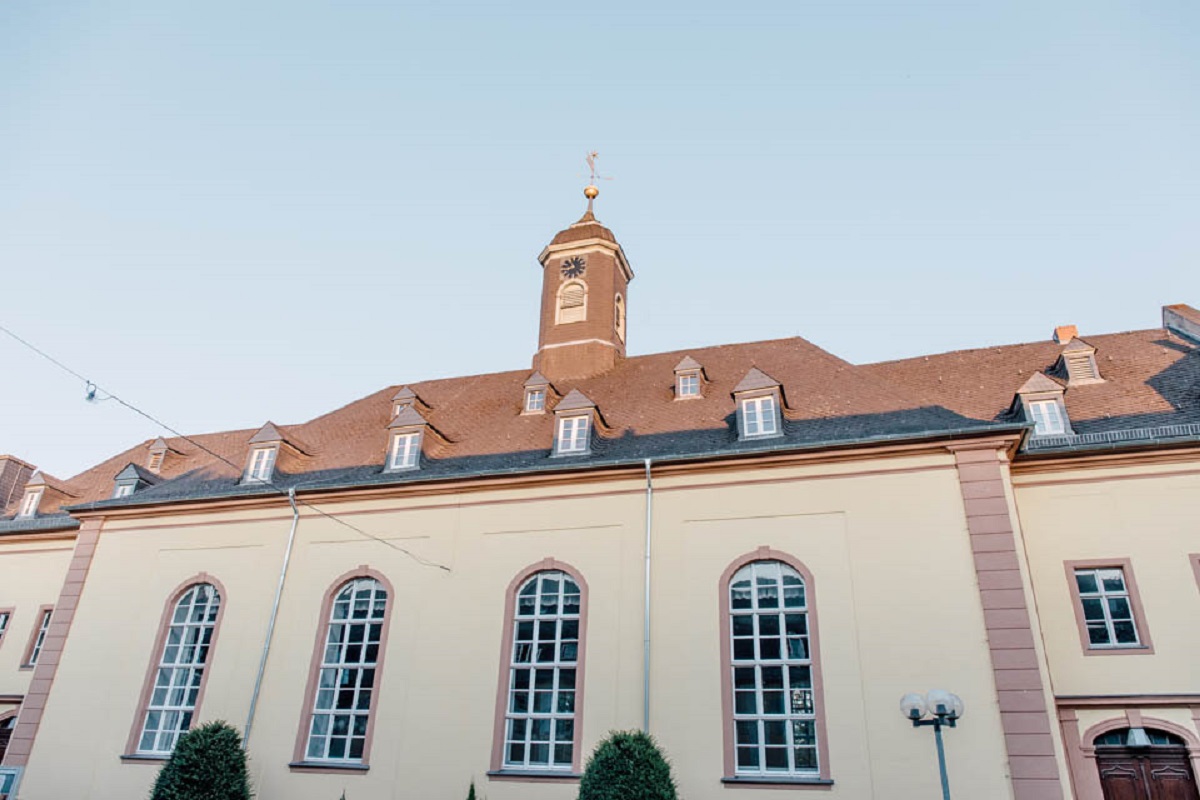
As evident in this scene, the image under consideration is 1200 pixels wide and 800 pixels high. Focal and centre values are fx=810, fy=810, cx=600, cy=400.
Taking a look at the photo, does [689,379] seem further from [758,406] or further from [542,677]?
[542,677]

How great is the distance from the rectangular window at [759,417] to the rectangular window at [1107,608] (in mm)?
5678

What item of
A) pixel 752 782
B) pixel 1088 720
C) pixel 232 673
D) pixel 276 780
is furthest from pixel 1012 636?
pixel 232 673

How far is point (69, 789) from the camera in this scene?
15906 mm

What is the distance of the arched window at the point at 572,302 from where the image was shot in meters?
22.0

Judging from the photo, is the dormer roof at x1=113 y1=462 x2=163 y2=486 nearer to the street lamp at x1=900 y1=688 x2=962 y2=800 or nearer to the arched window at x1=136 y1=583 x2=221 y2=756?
the arched window at x1=136 y1=583 x2=221 y2=756

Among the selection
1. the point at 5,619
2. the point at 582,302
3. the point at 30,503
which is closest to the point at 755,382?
the point at 582,302

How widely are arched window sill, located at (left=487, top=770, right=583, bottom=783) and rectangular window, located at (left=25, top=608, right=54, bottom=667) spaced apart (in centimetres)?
1337

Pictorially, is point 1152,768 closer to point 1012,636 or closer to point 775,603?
point 1012,636

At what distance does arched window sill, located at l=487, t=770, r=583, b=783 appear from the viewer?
42.7 feet

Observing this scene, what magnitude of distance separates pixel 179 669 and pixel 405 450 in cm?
633

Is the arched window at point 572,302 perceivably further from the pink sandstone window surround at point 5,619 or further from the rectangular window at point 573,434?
the pink sandstone window surround at point 5,619

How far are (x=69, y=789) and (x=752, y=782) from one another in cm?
1340

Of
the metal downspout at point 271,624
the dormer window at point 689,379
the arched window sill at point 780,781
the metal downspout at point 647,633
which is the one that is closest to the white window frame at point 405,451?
the metal downspout at point 271,624

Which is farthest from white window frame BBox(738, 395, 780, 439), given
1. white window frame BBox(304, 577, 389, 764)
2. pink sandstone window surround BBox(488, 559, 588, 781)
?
white window frame BBox(304, 577, 389, 764)
